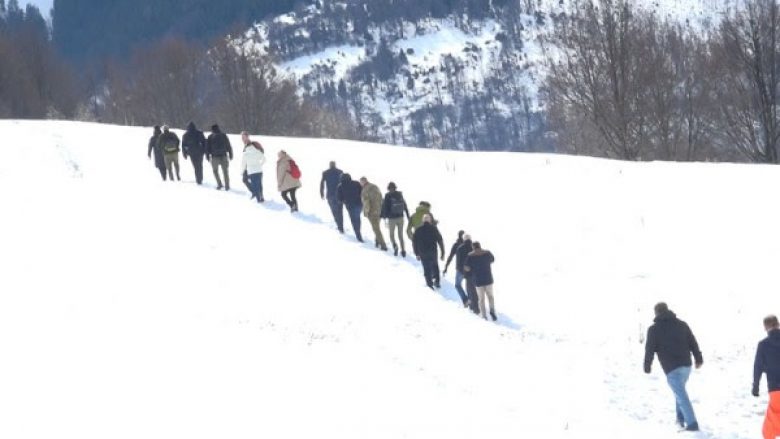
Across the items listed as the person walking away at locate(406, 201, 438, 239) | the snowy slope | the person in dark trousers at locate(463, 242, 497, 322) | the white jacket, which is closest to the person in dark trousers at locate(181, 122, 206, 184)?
the snowy slope

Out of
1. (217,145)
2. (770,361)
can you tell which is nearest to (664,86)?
(217,145)

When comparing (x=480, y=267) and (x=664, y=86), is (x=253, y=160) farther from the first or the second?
(x=664, y=86)

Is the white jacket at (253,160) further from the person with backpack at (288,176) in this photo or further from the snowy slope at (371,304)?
the snowy slope at (371,304)

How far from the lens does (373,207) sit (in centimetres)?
2248

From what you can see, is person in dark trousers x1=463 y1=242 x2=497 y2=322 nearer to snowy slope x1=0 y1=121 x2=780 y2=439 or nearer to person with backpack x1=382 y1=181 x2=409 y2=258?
snowy slope x1=0 y1=121 x2=780 y2=439

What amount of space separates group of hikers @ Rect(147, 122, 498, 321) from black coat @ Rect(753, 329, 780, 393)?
279 inches

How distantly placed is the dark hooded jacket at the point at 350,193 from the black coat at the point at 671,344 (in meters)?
10.6

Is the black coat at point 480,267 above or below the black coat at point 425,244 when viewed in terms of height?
below

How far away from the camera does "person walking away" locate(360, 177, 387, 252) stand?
22.3 m

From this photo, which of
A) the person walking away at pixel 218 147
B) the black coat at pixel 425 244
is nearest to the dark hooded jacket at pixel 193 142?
the person walking away at pixel 218 147

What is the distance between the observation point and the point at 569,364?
52.5 ft

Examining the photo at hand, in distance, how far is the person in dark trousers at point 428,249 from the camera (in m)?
19.8

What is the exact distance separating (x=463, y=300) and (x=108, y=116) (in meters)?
63.7

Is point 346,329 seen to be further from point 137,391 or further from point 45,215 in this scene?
point 45,215
